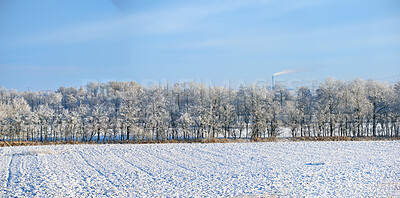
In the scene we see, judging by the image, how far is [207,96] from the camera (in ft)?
208

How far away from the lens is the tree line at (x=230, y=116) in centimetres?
6019

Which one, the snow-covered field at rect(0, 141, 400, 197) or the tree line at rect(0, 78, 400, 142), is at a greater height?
the tree line at rect(0, 78, 400, 142)

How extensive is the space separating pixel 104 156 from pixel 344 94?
164 feet

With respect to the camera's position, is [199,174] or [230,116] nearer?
[199,174]

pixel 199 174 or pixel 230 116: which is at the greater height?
pixel 230 116

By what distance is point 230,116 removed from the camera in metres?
61.7

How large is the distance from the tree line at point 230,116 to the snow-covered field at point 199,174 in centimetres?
2791

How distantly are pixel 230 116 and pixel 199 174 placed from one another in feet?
134

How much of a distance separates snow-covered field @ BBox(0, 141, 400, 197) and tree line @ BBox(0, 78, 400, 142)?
2791 centimetres

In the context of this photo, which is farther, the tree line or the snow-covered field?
the tree line

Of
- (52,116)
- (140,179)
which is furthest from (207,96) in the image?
(140,179)

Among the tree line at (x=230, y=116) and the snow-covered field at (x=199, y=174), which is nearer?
the snow-covered field at (x=199, y=174)

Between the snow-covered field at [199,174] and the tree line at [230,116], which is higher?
the tree line at [230,116]

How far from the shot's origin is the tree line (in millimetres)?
60188
